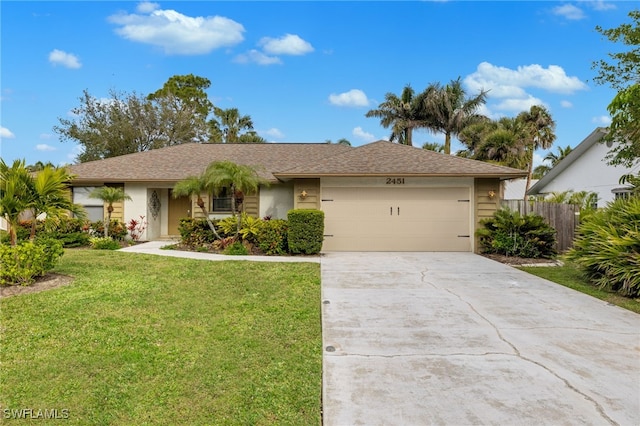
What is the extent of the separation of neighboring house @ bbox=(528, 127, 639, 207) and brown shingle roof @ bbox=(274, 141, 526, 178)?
6.83 meters

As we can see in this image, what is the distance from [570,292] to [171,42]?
16578mm

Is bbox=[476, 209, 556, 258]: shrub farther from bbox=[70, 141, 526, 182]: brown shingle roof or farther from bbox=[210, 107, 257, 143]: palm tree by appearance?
bbox=[210, 107, 257, 143]: palm tree

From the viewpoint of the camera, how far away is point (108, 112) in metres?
27.5

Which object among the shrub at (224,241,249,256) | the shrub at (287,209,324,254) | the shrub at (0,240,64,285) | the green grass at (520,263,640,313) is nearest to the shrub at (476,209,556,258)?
the green grass at (520,263,640,313)

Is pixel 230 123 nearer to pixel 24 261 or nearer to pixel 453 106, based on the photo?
pixel 453 106

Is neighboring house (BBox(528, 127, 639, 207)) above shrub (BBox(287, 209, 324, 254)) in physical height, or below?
above

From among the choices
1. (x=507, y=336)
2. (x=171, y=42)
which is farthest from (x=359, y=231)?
(x=171, y=42)

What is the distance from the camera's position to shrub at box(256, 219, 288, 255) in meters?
10.2

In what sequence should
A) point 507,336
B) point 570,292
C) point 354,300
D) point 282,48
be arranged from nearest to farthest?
point 507,336 → point 354,300 → point 570,292 → point 282,48

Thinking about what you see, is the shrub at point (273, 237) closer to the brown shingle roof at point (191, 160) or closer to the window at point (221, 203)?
the brown shingle roof at point (191, 160)

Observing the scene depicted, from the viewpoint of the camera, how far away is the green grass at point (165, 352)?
8.54 ft

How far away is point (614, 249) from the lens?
6.41 meters

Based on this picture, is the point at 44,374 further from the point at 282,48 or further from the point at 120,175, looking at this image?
the point at 282,48

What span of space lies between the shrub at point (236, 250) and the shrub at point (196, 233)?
47.1 inches
